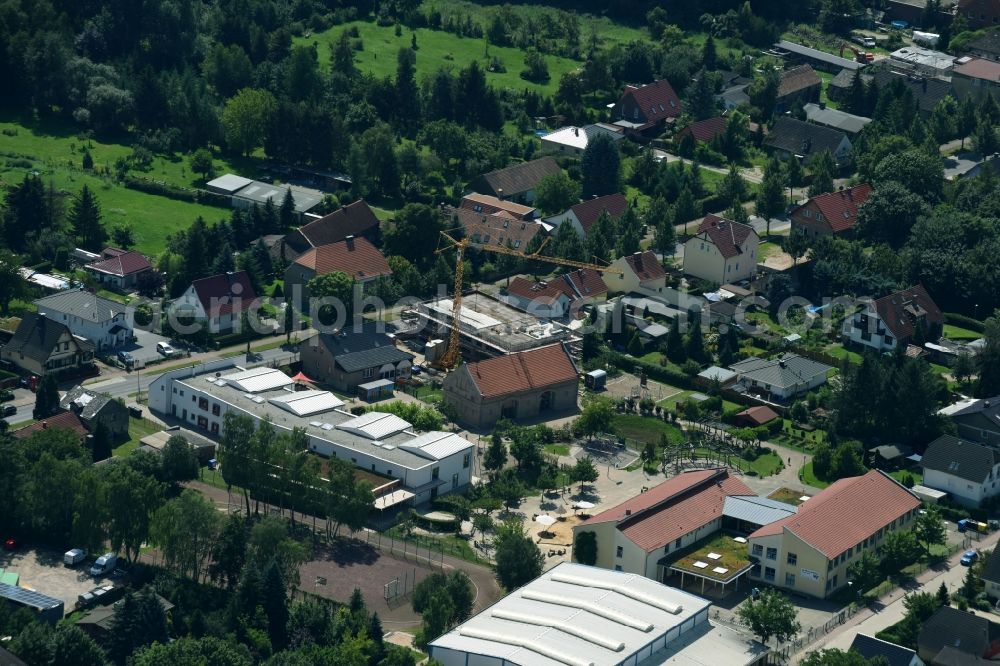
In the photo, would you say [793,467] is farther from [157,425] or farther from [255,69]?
[255,69]

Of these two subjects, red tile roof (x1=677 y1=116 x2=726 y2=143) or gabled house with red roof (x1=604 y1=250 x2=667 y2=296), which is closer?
gabled house with red roof (x1=604 y1=250 x2=667 y2=296)

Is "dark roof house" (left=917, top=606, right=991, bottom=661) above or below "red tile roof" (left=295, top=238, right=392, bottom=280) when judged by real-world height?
below

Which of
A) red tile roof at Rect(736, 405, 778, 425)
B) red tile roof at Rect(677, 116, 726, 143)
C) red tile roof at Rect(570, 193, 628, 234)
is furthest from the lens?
red tile roof at Rect(677, 116, 726, 143)

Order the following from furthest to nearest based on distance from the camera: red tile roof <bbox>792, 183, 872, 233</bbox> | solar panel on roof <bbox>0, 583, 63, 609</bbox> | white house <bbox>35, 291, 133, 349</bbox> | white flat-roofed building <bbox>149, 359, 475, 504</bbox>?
red tile roof <bbox>792, 183, 872, 233</bbox>
white house <bbox>35, 291, 133, 349</bbox>
white flat-roofed building <bbox>149, 359, 475, 504</bbox>
solar panel on roof <bbox>0, 583, 63, 609</bbox>

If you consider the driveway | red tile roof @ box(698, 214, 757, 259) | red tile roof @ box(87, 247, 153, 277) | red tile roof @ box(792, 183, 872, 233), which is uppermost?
red tile roof @ box(792, 183, 872, 233)

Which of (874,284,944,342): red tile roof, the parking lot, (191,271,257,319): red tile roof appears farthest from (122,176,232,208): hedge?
the parking lot

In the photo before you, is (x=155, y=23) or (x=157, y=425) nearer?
(x=157, y=425)

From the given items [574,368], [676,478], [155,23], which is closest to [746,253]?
[574,368]

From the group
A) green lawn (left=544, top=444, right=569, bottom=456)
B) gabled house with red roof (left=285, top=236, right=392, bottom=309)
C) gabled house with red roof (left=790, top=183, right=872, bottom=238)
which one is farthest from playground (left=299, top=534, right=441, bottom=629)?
gabled house with red roof (left=790, top=183, right=872, bottom=238)

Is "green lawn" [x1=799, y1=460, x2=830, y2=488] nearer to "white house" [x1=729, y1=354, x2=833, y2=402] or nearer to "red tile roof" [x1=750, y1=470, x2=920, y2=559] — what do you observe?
"red tile roof" [x1=750, y1=470, x2=920, y2=559]
